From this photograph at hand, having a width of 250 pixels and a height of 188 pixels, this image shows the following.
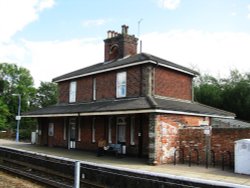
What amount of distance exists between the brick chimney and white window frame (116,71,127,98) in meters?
3.95

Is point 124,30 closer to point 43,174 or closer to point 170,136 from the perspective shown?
point 170,136

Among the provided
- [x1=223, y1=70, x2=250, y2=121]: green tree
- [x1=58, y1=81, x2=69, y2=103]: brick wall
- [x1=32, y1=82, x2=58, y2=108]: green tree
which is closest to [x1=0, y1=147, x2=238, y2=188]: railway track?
[x1=58, y1=81, x2=69, y2=103]: brick wall

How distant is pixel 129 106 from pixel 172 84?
493cm

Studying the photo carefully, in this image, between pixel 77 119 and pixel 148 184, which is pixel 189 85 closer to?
pixel 77 119

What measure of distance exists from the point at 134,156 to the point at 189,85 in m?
6.73

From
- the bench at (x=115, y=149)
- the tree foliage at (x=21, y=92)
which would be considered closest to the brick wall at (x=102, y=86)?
the bench at (x=115, y=149)

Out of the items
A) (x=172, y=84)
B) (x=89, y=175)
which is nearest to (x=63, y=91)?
(x=172, y=84)

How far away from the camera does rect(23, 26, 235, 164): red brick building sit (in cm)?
1672

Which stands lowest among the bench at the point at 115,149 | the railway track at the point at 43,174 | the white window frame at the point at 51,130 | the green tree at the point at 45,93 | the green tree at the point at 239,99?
the railway track at the point at 43,174

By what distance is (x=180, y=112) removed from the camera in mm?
17375

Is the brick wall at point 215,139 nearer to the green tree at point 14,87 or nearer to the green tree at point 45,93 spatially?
the green tree at point 14,87

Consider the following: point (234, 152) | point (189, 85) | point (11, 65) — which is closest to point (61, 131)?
point (189, 85)

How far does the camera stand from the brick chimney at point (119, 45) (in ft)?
81.7

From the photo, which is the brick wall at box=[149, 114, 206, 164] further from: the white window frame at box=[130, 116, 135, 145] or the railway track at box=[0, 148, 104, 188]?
the railway track at box=[0, 148, 104, 188]
